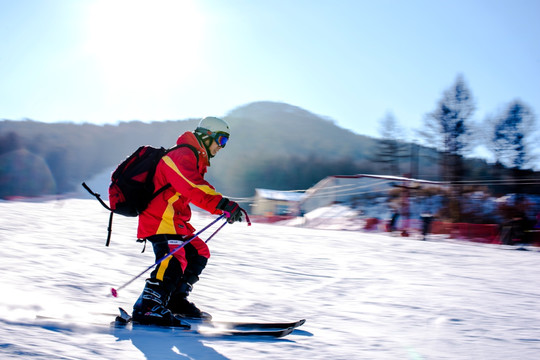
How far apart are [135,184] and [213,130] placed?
2.12ft

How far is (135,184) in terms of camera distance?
2.85m

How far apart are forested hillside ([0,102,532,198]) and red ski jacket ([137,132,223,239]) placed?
108 feet

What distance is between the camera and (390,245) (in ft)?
30.4

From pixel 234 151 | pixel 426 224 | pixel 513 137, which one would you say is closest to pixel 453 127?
pixel 513 137

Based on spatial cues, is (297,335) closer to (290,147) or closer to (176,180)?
(176,180)

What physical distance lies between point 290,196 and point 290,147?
155 feet

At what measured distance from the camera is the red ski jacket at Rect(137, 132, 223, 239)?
9.27ft

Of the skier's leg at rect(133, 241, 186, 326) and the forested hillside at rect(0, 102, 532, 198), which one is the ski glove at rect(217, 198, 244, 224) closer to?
the skier's leg at rect(133, 241, 186, 326)

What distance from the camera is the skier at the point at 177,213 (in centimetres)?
283

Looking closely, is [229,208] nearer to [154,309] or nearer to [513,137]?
[154,309]

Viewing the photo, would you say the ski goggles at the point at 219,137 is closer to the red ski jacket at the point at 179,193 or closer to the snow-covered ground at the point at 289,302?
the red ski jacket at the point at 179,193

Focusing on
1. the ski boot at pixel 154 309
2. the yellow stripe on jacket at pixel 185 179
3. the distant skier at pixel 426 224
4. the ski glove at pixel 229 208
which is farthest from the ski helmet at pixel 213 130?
the distant skier at pixel 426 224

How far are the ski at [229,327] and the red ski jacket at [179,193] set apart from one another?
0.56m

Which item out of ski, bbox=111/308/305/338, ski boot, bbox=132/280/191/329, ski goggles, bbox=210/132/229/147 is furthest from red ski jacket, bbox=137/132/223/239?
ski, bbox=111/308/305/338
